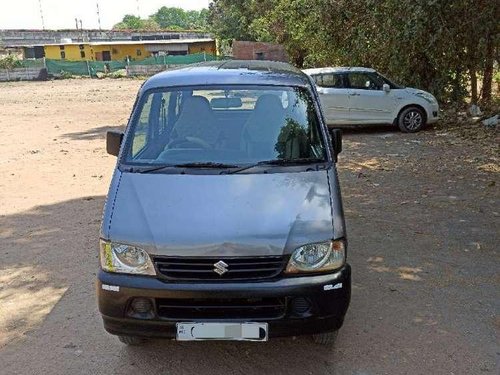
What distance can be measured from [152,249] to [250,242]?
59 centimetres

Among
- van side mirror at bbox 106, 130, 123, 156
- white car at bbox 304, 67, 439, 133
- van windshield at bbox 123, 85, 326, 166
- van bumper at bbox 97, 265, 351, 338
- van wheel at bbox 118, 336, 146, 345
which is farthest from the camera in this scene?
white car at bbox 304, 67, 439, 133

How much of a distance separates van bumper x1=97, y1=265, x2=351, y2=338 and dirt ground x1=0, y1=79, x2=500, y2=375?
443 millimetres

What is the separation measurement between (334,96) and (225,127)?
852 centimetres

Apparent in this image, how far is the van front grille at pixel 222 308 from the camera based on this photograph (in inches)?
117

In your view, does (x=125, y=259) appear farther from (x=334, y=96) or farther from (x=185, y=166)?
(x=334, y=96)

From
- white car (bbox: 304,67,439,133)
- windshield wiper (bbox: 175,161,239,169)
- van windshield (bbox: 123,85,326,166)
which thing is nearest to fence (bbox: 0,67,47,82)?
white car (bbox: 304,67,439,133)

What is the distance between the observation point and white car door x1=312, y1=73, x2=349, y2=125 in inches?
475

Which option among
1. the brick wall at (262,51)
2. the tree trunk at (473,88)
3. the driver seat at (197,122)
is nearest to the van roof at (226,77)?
the driver seat at (197,122)

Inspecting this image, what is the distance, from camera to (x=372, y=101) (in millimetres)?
11977

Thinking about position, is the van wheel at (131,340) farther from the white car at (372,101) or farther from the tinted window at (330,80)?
the tinted window at (330,80)

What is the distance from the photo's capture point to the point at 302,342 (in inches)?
141

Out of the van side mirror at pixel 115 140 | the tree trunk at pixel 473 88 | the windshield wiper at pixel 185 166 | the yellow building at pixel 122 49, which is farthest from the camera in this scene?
the yellow building at pixel 122 49

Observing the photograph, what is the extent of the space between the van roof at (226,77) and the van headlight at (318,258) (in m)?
1.72

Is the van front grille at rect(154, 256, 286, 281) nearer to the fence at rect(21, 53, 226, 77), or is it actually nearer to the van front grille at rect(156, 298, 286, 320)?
the van front grille at rect(156, 298, 286, 320)
